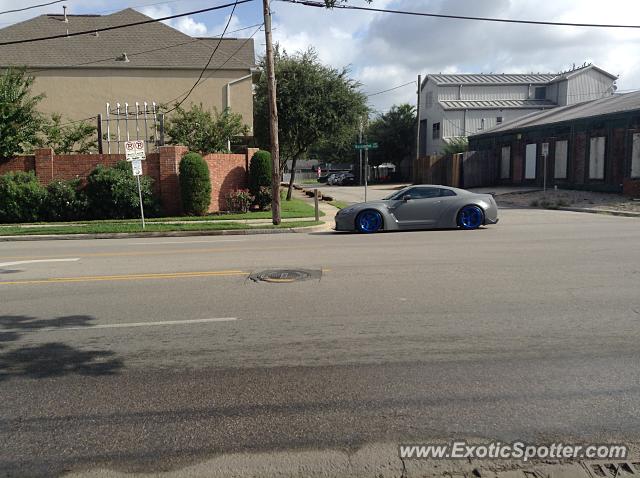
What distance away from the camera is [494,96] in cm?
5562

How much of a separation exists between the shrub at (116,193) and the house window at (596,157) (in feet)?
68.6

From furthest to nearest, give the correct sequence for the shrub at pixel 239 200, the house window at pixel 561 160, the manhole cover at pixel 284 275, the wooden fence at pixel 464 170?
the wooden fence at pixel 464 170 → the house window at pixel 561 160 → the shrub at pixel 239 200 → the manhole cover at pixel 284 275

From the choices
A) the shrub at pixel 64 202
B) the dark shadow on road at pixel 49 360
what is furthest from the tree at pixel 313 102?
the dark shadow on road at pixel 49 360

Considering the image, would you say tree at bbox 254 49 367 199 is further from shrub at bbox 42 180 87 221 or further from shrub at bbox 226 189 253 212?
shrub at bbox 42 180 87 221

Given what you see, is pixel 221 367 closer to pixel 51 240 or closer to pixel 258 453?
Answer: pixel 258 453

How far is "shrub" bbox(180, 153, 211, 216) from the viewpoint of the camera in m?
20.8

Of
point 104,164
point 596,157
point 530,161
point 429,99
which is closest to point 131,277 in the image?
point 104,164

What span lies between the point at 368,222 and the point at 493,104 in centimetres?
4384

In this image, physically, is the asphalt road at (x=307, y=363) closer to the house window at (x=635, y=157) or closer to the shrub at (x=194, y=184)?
the shrub at (x=194, y=184)

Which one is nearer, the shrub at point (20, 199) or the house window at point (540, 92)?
the shrub at point (20, 199)

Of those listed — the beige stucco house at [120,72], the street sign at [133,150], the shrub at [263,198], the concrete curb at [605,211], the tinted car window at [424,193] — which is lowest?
the concrete curb at [605,211]

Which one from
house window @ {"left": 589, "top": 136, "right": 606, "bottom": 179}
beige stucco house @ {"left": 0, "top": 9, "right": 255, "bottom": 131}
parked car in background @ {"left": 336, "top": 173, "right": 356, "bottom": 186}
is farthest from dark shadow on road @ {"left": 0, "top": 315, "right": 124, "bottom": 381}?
parked car in background @ {"left": 336, "top": 173, "right": 356, "bottom": 186}

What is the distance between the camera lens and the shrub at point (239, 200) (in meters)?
22.0

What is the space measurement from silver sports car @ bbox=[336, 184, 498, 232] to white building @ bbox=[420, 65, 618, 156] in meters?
39.5
